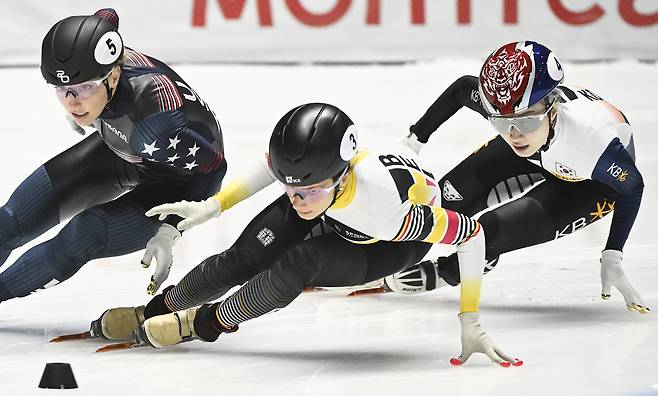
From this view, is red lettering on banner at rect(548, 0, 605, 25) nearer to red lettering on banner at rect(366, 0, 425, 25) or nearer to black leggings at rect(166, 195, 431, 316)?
red lettering on banner at rect(366, 0, 425, 25)

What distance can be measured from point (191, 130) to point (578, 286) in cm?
186

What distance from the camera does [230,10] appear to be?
9445mm

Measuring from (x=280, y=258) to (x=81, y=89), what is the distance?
3.08 ft

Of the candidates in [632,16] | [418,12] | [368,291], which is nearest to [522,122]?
[368,291]

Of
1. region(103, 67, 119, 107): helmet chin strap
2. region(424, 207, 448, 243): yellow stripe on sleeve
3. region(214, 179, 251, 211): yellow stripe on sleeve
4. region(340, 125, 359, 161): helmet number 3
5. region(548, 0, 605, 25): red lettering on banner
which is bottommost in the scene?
region(548, 0, 605, 25): red lettering on banner

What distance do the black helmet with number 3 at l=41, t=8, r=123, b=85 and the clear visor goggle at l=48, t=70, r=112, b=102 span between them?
0.09 feet

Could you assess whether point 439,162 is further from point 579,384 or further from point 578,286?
point 579,384

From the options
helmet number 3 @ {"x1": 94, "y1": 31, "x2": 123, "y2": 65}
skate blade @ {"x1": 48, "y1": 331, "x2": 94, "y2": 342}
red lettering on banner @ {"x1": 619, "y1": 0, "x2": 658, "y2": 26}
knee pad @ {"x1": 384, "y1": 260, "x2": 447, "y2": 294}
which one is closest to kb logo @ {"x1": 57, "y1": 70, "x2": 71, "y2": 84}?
helmet number 3 @ {"x1": 94, "y1": 31, "x2": 123, "y2": 65}

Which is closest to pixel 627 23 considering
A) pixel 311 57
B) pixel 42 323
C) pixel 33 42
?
pixel 311 57

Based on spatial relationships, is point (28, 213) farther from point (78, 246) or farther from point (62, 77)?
point (62, 77)

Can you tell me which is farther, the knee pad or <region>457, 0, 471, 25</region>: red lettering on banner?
<region>457, 0, 471, 25</region>: red lettering on banner

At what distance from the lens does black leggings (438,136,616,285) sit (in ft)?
16.4

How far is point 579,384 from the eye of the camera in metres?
3.86

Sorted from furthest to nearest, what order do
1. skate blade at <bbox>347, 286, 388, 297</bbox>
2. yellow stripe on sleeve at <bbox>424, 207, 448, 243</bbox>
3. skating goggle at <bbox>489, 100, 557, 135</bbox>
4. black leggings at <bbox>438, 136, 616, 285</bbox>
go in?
skate blade at <bbox>347, 286, 388, 297</bbox> → black leggings at <bbox>438, 136, 616, 285</bbox> → skating goggle at <bbox>489, 100, 557, 135</bbox> → yellow stripe on sleeve at <bbox>424, 207, 448, 243</bbox>
